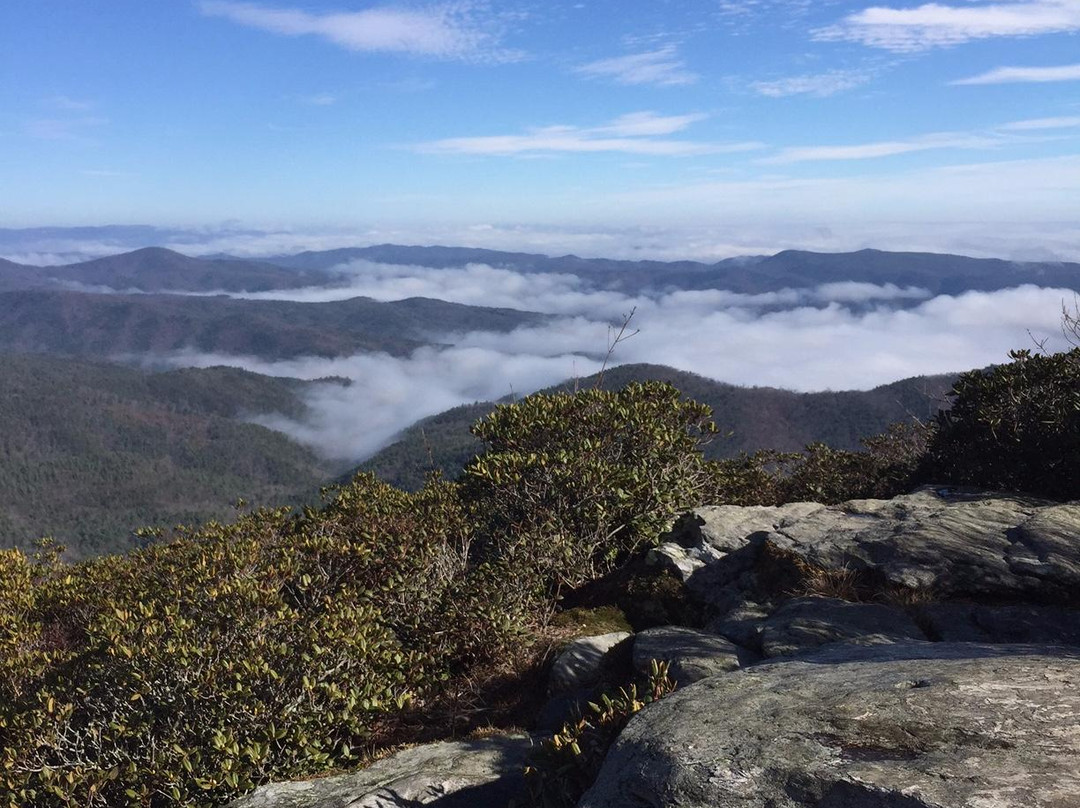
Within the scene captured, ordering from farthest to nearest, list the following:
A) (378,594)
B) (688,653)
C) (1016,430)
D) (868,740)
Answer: (1016,430)
(378,594)
(688,653)
(868,740)

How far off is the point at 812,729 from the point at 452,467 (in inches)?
6740

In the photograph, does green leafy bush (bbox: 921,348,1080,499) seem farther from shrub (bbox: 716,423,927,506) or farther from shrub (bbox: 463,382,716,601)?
shrub (bbox: 463,382,716,601)

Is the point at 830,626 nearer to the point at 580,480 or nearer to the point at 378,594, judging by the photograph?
the point at 580,480

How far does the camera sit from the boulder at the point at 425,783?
5.79 m

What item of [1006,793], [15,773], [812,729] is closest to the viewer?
[1006,793]

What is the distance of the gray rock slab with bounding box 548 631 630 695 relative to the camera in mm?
7676

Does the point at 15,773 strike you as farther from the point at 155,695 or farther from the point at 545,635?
the point at 545,635

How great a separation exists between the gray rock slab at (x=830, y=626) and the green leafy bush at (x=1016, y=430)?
5.55 m

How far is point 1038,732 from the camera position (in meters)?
3.90

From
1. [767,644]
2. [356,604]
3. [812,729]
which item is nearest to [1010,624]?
[767,644]

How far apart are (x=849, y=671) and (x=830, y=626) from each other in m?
2.22

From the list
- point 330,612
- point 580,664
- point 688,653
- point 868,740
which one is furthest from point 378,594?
point 868,740

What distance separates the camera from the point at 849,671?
520 centimetres

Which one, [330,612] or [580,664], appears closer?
A: [580,664]
